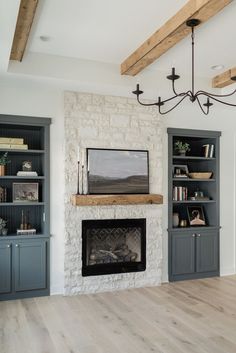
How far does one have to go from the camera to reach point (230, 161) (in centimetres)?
588

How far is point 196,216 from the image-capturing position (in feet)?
18.8

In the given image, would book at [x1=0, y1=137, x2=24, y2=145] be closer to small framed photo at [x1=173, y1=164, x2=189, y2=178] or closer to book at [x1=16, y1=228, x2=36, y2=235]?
book at [x1=16, y1=228, x2=36, y2=235]

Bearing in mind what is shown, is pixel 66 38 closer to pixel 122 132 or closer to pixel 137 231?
pixel 122 132

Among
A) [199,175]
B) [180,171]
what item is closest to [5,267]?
[180,171]

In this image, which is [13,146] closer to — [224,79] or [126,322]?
[126,322]

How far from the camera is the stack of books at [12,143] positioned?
450 centimetres

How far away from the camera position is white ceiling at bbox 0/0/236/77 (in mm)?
3049

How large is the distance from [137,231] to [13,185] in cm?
192

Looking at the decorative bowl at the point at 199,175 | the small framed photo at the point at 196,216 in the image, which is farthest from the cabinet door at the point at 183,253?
the decorative bowl at the point at 199,175

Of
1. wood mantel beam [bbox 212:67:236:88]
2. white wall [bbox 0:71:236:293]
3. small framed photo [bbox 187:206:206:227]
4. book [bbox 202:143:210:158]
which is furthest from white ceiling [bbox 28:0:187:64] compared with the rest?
small framed photo [bbox 187:206:206:227]

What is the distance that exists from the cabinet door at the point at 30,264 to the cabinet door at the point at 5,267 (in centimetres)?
9

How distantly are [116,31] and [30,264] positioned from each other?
3.11 metres

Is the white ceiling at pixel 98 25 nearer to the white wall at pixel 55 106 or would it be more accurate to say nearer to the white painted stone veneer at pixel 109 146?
the white wall at pixel 55 106

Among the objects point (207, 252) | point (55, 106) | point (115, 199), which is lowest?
point (207, 252)
